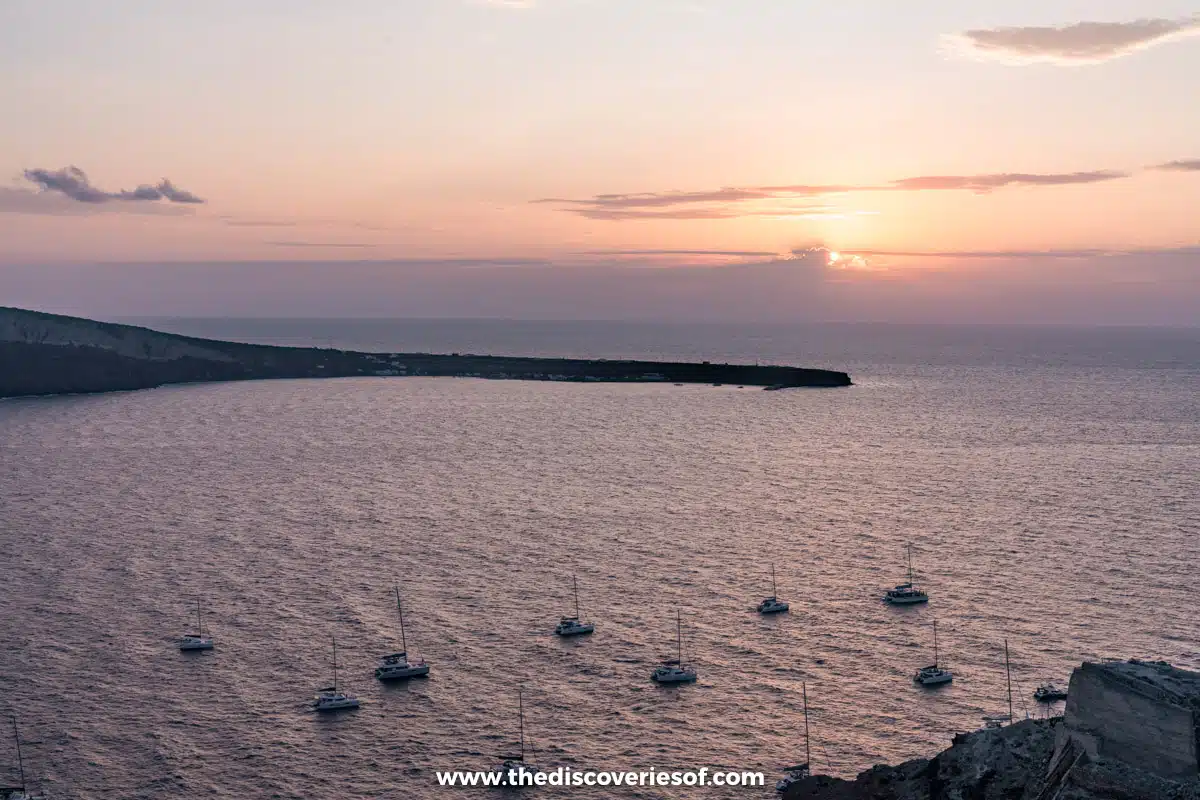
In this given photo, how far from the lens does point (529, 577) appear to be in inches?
3145

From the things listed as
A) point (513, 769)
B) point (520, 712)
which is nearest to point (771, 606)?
point (520, 712)

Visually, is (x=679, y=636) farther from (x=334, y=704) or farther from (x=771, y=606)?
(x=334, y=704)

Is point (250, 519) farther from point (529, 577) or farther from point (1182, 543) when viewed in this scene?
point (1182, 543)

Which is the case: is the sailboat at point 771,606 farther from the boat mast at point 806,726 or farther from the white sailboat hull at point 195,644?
the white sailboat hull at point 195,644

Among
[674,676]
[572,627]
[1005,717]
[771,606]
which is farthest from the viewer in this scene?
[771,606]

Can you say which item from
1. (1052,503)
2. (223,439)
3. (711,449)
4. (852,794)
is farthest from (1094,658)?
(223,439)

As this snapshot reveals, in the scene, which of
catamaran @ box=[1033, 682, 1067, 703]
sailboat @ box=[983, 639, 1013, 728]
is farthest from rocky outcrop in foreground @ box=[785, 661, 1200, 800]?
catamaran @ box=[1033, 682, 1067, 703]

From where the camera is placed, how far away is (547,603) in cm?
7319

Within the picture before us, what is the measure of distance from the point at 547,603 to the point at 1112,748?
1745 inches

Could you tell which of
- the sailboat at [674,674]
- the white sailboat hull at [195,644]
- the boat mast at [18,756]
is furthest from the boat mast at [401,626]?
the boat mast at [18,756]

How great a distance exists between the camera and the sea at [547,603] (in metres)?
52.2

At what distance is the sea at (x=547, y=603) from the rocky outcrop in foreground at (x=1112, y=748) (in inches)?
511

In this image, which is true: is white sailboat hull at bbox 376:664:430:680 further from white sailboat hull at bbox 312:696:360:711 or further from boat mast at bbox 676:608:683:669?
boat mast at bbox 676:608:683:669

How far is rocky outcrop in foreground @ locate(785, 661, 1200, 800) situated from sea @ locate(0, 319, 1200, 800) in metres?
13.0
